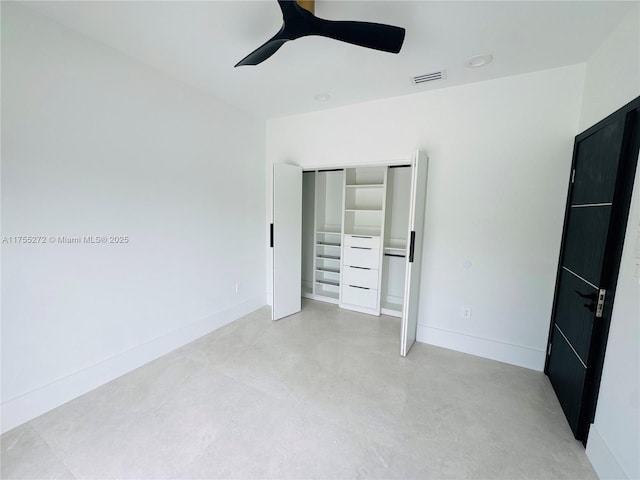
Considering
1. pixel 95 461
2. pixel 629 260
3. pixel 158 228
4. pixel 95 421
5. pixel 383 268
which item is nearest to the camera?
pixel 629 260

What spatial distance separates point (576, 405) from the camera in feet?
5.73

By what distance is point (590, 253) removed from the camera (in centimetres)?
177

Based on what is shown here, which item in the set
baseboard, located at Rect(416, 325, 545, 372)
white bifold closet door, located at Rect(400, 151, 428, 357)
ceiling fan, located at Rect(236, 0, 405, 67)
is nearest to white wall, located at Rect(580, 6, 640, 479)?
baseboard, located at Rect(416, 325, 545, 372)

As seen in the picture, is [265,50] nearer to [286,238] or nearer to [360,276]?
[286,238]

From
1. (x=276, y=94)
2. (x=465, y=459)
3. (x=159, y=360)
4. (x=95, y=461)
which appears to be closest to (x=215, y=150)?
(x=276, y=94)

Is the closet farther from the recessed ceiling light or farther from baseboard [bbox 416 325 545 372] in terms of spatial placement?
the recessed ceiling light

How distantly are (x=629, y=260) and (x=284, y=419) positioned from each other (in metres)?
2.26

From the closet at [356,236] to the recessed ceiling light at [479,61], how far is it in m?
1.07

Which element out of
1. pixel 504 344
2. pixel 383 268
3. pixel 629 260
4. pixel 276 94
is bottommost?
pixel 504 344

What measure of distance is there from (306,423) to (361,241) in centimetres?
231

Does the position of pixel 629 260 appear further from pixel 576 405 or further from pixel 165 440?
pixel 165 440

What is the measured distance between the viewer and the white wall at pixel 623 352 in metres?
1.30

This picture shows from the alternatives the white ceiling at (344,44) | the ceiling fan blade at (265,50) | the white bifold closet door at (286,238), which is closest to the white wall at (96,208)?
the white ceiling at (344,44)

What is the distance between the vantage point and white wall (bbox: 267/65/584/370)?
2299 millimetres
